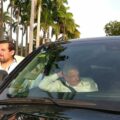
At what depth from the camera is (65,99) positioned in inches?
146

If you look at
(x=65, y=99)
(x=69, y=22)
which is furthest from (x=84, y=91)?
(x=69, y=22)

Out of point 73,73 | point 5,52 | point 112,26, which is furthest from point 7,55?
point 112,26

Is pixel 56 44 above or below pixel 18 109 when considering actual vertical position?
above

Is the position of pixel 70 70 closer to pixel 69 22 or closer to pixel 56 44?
pixel 56 44

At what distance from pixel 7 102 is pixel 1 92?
27 cm

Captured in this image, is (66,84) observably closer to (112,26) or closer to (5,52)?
(5,52)

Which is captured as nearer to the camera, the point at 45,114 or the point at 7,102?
the point at 45,114

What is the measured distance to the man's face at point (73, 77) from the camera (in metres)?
4.02

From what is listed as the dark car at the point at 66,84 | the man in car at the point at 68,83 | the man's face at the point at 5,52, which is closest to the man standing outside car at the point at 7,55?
the man's face at the point at 5,52

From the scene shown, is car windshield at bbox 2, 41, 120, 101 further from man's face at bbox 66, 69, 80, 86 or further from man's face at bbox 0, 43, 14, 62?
man's face at bbox 0, 43, 14, 62

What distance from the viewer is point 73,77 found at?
407cm

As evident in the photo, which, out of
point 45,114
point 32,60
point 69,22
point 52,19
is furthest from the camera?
point 69,22

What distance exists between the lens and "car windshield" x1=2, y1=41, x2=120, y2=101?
3.79 m

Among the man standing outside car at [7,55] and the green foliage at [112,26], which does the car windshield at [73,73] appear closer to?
the man standing outside car at [7,55]
